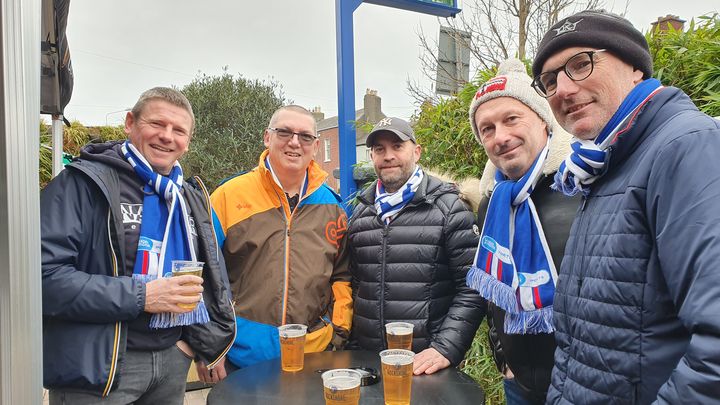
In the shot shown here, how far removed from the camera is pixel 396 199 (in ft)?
7.62

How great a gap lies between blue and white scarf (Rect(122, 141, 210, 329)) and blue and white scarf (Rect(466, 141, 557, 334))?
1.29 metres

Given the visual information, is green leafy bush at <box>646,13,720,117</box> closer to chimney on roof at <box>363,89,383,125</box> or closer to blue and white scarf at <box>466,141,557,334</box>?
blue and white scarf at <box>466,141,557,334</box>

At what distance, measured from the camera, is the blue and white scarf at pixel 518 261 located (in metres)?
1.70

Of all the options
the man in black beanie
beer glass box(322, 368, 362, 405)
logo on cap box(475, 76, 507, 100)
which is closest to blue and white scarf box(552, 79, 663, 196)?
the man in black beanie

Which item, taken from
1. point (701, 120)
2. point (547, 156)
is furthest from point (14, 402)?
point (547, 156)

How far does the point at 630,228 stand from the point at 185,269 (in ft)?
5.10

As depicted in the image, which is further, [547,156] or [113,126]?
[113,126]

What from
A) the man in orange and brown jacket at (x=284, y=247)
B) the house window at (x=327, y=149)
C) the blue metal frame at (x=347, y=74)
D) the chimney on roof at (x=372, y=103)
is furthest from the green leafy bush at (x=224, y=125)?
the house window at (x=327, y=149)

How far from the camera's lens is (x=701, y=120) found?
0.90 metres

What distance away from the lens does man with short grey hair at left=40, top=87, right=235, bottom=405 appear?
1.60m

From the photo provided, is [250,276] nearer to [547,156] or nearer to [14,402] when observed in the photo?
[14,402]

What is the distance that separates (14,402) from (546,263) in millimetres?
1695

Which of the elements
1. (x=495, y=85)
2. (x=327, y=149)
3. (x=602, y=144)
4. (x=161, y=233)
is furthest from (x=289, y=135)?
(x=327, y=149)

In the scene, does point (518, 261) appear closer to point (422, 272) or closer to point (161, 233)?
point (422, 272)
